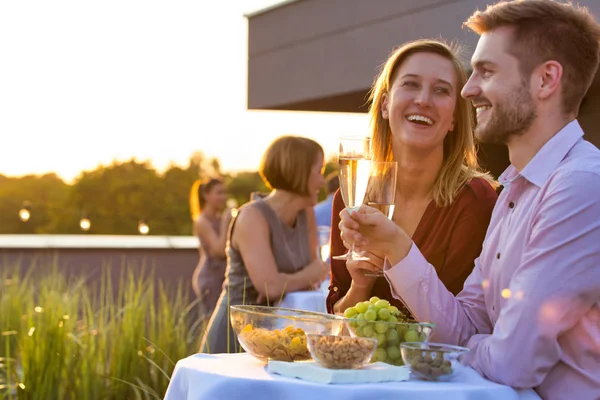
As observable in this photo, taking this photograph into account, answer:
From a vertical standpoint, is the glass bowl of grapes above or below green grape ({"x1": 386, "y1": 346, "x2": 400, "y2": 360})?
above

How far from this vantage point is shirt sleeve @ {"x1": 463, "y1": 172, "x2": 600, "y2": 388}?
194 cm

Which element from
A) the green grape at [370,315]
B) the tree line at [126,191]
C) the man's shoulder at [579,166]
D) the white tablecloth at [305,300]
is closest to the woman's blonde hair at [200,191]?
the white tablecloth at [305,300]

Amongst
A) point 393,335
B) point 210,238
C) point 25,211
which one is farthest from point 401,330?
point 25,211

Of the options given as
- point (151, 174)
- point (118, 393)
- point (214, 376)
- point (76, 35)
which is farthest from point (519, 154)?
point (151, 174)

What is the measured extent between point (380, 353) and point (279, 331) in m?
0.24

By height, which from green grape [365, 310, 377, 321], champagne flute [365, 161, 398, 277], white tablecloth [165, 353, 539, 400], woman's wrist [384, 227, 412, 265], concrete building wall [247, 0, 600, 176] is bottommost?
white tablecloth [165, 353, 539, 400]

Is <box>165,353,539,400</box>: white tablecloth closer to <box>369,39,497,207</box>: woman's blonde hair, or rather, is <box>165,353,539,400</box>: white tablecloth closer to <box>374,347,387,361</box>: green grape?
<box>374,347,387,361</box>: green grape

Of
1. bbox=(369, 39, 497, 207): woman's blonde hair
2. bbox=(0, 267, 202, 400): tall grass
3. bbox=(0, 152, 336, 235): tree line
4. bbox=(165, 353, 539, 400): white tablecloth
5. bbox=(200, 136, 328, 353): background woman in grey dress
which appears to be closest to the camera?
bbox=(165, 353, 539, 400): white tablecloth

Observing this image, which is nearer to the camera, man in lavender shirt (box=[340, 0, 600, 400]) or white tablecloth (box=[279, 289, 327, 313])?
man in lavender shirt (box=[340, 0, 600, 400])

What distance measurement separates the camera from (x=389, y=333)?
2.09 m

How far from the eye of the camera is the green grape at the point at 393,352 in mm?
2090

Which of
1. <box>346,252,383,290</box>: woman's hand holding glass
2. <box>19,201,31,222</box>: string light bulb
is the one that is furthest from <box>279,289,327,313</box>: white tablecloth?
<box>19,201,31,222</box>: string light bulb

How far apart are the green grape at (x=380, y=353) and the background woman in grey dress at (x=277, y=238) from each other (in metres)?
2.18

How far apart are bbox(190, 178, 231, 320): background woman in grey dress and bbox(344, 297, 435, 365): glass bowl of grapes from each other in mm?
5592
